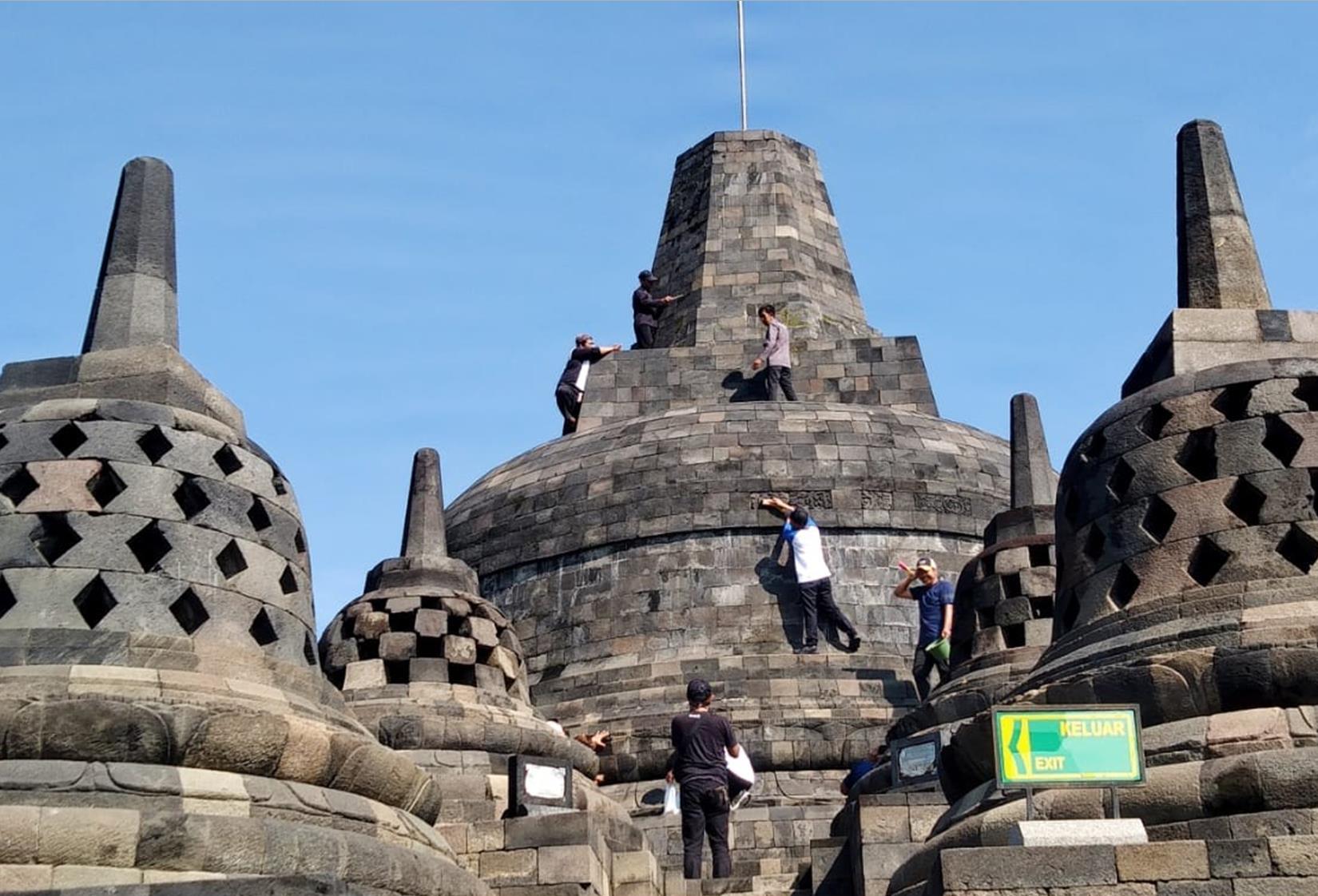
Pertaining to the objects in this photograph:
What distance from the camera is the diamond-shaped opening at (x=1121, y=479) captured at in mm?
15117

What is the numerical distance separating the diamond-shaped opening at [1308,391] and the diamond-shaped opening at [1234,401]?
30 centimetres

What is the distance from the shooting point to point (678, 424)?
102 ft

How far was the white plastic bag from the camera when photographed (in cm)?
2186

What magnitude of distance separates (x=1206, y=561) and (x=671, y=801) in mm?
9131

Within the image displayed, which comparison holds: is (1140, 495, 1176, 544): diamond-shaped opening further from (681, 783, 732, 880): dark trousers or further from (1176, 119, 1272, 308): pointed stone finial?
(681, 783, 732, 880): dark trousers

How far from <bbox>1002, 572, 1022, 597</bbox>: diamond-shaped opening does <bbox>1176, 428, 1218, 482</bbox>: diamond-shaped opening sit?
824 cm

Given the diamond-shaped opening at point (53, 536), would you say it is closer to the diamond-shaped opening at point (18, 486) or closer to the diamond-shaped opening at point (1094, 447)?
the diamond-shaped opening at point (18, 486)

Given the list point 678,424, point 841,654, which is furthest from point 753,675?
point 678,424

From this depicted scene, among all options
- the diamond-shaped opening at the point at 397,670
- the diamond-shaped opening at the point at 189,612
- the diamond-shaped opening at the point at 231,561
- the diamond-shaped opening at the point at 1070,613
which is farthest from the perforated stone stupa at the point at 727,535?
the diamond-shaped opening at the point at 189,612

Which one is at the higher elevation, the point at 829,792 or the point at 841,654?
the point at 841,654

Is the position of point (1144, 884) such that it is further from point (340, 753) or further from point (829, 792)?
→ point (829, 792)

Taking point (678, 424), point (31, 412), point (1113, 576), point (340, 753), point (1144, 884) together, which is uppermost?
point (678, 424)

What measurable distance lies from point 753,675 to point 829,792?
8.47ft

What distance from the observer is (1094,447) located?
15.7 meters
